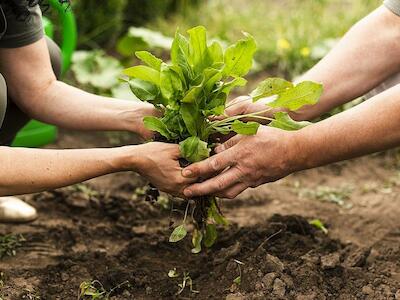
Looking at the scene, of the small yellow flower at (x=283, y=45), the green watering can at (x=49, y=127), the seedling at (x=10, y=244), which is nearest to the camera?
the seedling at (x=10, y=244)

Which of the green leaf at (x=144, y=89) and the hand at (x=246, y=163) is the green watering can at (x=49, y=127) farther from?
the hand at (x=246, y=163)

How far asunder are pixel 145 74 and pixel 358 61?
35.3 inches

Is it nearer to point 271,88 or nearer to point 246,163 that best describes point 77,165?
point 246,163

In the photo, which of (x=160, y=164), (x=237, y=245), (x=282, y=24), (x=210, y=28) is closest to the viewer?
(x=160, y=164)

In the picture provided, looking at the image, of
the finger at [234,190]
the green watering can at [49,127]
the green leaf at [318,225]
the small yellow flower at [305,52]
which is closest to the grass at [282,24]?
the small yellow flower at [305,52]

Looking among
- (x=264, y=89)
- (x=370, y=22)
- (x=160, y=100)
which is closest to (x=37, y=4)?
(x=160, y=100)

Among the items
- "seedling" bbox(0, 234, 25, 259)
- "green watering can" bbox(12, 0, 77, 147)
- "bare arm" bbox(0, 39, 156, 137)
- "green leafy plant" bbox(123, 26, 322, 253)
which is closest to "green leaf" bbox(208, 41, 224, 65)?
"green leafy plant" bbox(123, 26, 322, 253)

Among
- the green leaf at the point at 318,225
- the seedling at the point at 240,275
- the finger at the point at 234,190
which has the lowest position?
the green leaf at the point at 318,225

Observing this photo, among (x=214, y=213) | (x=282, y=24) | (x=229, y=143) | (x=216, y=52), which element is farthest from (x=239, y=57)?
(x=282, y=24)

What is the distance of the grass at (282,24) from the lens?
166 inches

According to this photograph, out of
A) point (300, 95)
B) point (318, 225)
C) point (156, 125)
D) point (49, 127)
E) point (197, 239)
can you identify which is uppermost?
point (300, 95)

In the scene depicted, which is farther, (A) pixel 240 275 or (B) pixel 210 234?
(B) pixel 210 234

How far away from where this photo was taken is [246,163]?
2.36 meters

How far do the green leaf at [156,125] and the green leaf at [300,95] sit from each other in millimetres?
329
